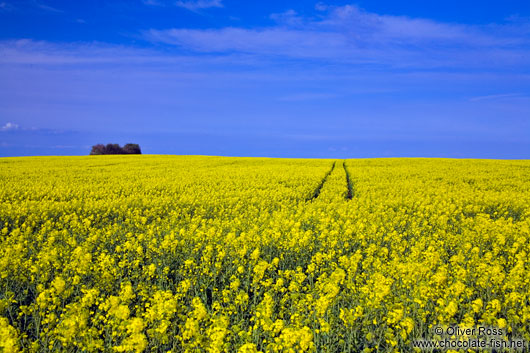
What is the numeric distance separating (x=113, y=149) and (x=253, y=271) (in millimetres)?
74156

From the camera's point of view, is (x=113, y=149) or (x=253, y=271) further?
(x=113, y=149)

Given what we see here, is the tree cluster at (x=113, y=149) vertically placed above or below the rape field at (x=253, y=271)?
above

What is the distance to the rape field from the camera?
4.89 metres

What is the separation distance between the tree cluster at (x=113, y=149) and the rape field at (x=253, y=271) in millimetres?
55315

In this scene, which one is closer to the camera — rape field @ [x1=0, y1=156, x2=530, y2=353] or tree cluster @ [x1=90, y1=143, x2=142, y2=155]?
rape field @ [x1=0, y1=156, x2=530, y2=353]

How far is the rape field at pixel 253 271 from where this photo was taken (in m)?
4.89

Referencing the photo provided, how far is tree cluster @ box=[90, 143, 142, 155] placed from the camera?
74.5 m

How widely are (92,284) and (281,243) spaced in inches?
173

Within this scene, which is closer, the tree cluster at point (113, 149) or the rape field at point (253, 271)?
the rape field at point (253, 271)

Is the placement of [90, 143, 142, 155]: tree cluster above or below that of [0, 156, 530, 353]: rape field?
above

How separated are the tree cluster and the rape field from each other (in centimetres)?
5532

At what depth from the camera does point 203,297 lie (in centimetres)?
666

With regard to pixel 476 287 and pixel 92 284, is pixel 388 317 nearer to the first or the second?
pixel 476 287

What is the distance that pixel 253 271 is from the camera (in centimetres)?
820
